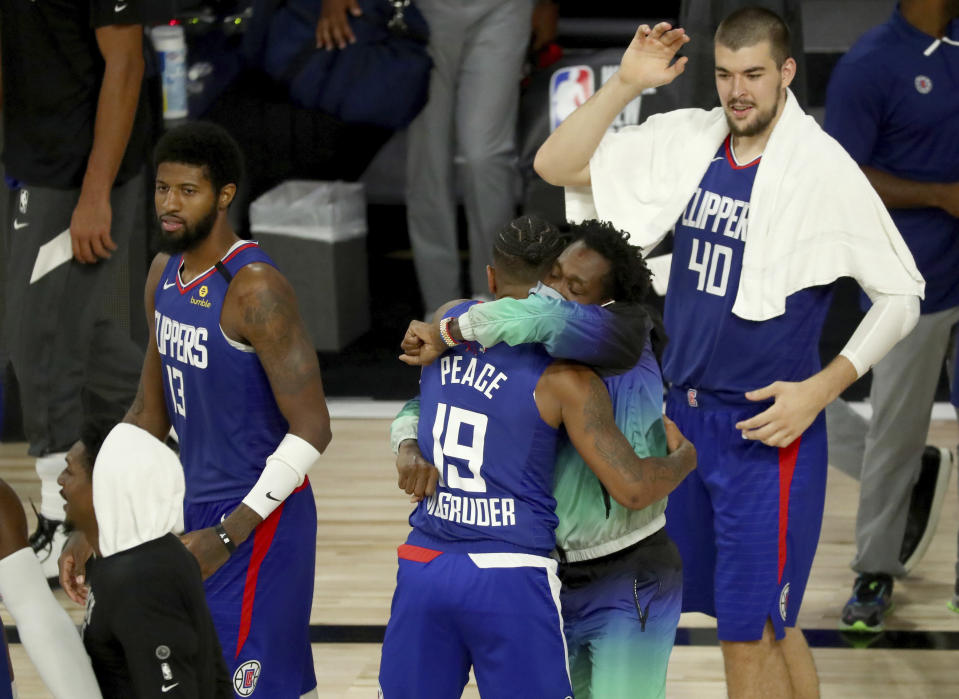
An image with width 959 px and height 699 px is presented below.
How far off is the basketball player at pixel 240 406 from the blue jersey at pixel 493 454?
0.44 m

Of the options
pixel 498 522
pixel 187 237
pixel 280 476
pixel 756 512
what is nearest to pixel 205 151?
pixel 187 237

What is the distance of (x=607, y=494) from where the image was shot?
313 centimetres

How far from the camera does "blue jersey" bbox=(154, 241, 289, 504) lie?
338cm

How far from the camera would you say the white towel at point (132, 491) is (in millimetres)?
2176

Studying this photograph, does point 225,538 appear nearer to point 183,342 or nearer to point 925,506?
point 183,342

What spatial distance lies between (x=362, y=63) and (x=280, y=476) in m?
4.18

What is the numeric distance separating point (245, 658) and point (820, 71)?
500 cm

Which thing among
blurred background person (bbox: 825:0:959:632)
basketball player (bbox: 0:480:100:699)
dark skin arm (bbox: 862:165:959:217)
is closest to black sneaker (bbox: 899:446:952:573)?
blurred background person (bbox: 825:0:959:632)

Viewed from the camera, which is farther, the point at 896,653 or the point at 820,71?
the point at 820,71

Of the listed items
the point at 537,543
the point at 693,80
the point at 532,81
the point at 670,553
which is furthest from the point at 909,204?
the point at 532,81

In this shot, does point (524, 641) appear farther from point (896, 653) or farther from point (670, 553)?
point (896, 653)

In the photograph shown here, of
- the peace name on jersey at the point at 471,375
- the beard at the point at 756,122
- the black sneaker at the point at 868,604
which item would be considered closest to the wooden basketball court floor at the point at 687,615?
the black sneaker at the point at 868,604

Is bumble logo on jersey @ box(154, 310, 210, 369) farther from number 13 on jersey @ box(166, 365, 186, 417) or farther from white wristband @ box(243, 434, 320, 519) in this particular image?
white wristband @ box(243, 434, 320, 519)

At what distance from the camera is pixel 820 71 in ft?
23.9
